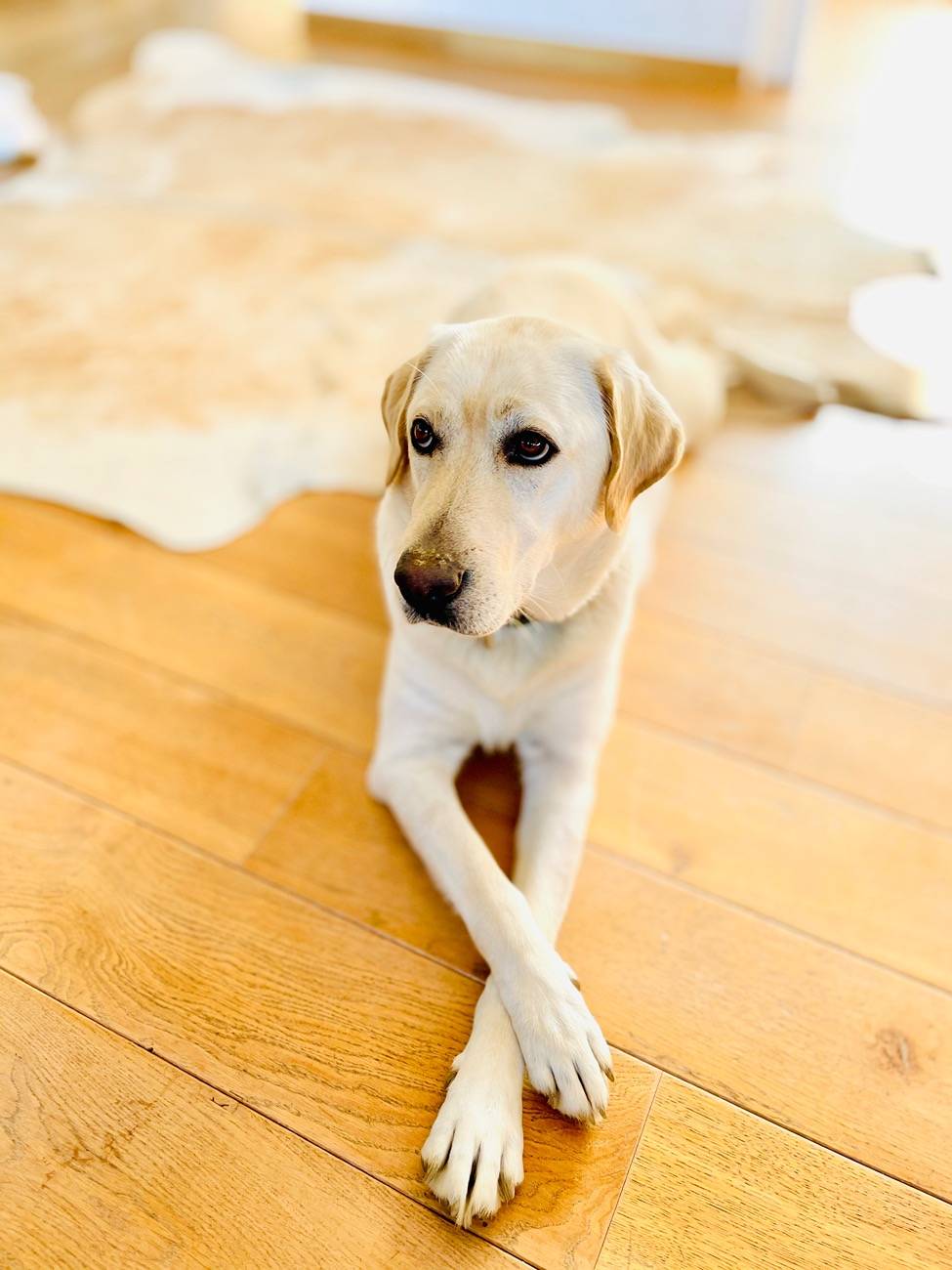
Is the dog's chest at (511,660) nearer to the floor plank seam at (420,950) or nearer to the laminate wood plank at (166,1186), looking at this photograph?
the floor plank seam at (420,950)

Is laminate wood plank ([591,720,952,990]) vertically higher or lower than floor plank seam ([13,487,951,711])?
lower

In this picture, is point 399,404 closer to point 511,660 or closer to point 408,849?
point 511,660

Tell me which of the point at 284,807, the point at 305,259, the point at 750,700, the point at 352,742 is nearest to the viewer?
the point at 284,807

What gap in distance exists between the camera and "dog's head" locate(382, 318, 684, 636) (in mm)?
1312

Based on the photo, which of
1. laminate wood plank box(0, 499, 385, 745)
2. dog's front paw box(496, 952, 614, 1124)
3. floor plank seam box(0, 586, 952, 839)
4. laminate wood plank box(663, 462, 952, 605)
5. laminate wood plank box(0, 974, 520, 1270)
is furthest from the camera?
laminate wood plank box(663, 462, 952, 605)

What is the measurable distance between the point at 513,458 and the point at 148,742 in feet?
2.95

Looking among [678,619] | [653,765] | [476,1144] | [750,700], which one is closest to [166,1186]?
[476,1144]

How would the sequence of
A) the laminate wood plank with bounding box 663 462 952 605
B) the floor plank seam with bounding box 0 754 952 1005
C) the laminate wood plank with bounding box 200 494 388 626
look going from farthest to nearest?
1. the laminate wood plank with bounding box 663 462 952 605
2. the laminate wood plank with bounding box 200 494 388 626
3. the floor plank seam with bounding box 0 754 952 1005

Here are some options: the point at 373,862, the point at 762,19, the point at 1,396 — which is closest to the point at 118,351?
the point at 1,396

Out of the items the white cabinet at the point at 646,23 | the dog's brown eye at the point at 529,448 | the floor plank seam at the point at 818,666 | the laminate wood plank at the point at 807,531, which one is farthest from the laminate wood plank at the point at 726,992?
the white cabinet at the point at 646,23

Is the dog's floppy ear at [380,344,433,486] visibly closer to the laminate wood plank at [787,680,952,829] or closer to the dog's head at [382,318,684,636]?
the dog's head at [382,318,684,636]

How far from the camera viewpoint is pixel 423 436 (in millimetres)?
1428

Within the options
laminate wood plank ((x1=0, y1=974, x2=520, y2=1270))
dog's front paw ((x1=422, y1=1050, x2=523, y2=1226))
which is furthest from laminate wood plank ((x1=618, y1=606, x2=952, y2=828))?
laminate wood plank ((x1=0, y1=974, x2=520, y2=1270))

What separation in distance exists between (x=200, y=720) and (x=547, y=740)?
0.66 metres
